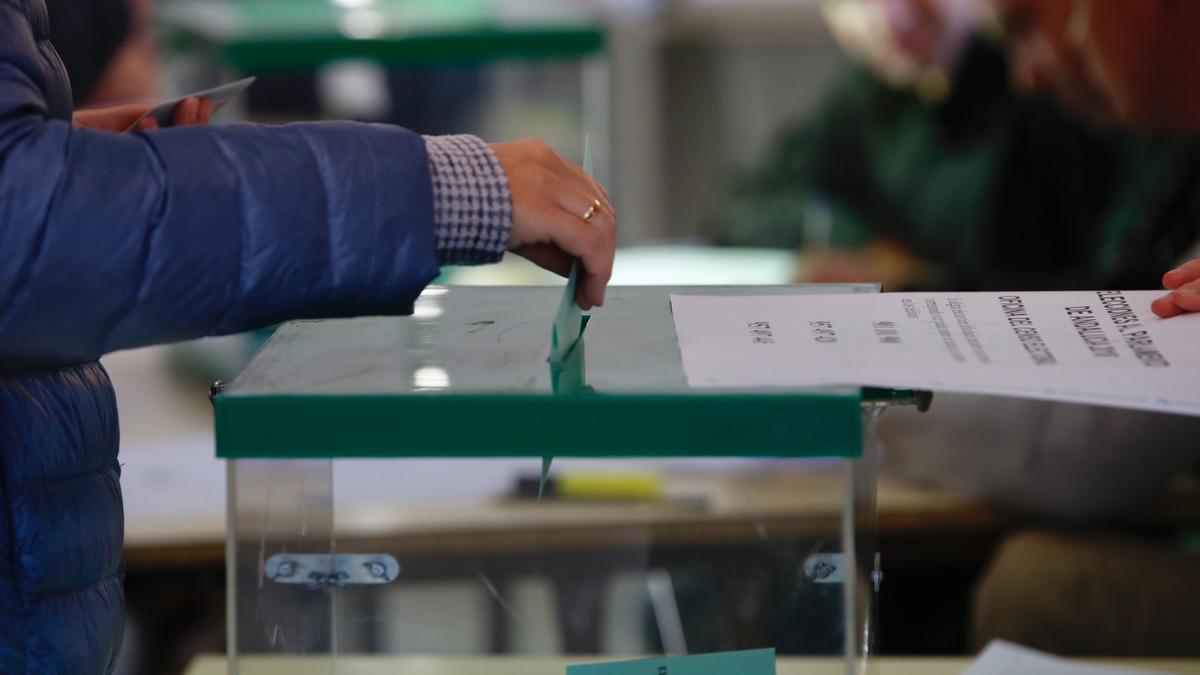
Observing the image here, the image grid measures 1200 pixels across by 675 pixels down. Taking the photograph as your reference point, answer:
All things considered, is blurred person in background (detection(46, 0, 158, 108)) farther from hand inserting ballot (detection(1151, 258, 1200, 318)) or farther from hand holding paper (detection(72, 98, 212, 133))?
hand inserting ballot (detection(1151, 258, 1200, 318))

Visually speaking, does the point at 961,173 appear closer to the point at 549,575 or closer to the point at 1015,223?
the point at 1015,223

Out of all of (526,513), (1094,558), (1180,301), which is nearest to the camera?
(1180,301)

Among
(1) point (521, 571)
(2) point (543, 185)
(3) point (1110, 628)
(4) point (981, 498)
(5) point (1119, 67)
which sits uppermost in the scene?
(2) point (543, 185)

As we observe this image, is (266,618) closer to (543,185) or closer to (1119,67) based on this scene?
(543,185)

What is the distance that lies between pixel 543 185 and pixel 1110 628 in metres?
1.20

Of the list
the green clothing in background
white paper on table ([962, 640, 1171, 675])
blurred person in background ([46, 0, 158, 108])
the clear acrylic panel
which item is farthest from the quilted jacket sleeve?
the green clothing in background

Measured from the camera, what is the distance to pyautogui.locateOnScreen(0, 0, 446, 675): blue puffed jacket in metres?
0.61

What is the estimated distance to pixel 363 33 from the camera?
238 cm

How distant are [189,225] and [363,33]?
6.03 ft

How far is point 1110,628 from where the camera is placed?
64.1 inches

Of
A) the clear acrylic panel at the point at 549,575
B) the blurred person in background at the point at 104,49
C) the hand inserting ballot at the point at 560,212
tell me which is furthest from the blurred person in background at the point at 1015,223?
the blurred person in background at the point at 104,49

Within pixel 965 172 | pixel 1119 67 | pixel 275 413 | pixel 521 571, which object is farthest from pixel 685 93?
pixel 275 413

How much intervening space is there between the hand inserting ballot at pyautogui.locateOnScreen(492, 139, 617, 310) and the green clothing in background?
1.22 m

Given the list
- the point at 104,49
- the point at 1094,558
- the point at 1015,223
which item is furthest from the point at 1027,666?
the point at 1015,223
